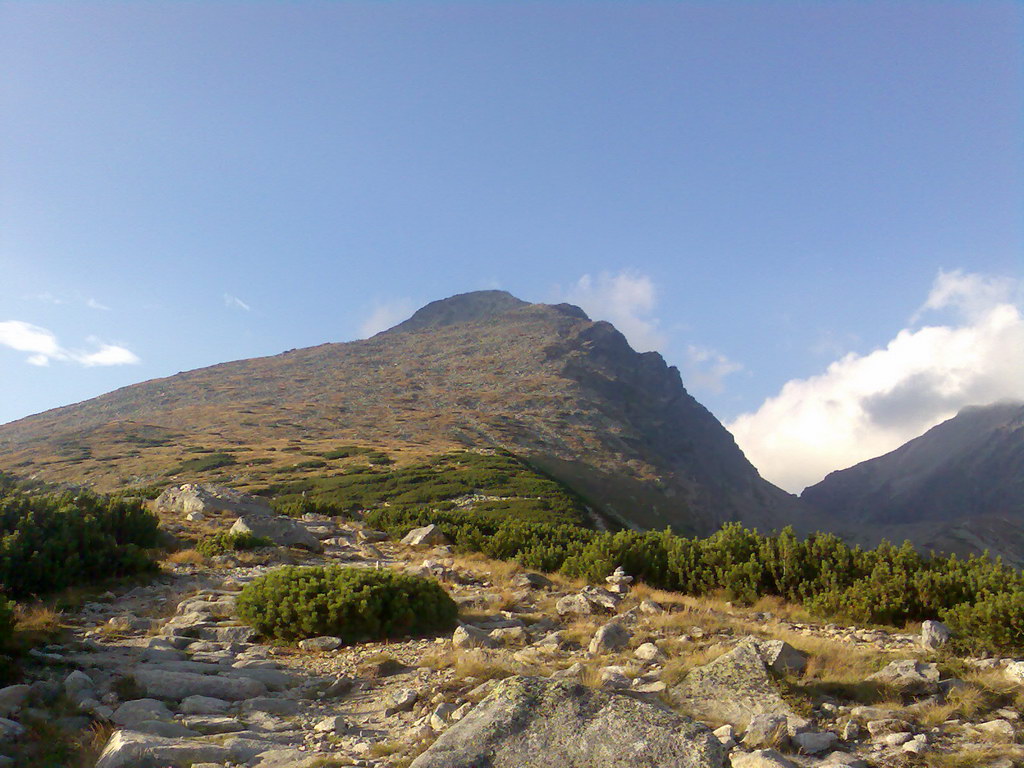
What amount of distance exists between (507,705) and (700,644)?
11.3ft

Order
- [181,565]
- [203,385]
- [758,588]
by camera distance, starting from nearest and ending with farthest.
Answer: [758,588] → [181,565] → [203,385]

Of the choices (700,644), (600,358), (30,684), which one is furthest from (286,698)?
(600,358)

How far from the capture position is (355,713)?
19.2 ft

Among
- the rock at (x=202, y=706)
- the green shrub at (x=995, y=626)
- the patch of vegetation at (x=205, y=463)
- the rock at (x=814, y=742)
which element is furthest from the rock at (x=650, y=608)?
the patch of vegetation at (x=205, y=463)

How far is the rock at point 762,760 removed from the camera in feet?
13.6

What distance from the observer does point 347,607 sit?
8445mm

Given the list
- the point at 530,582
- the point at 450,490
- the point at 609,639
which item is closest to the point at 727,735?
the point at 609,639

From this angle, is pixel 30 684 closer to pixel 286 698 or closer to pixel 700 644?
pixel 286 698

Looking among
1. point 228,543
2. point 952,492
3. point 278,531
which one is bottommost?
point 228,543

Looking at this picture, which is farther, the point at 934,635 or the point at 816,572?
the point at 816,572

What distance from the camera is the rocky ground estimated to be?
14.3ft

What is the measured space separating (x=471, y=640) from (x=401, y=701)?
5.94 ft

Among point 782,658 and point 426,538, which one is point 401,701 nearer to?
point 782,658

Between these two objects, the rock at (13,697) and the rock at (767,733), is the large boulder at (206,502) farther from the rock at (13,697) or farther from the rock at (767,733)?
the rock at (767,733)
